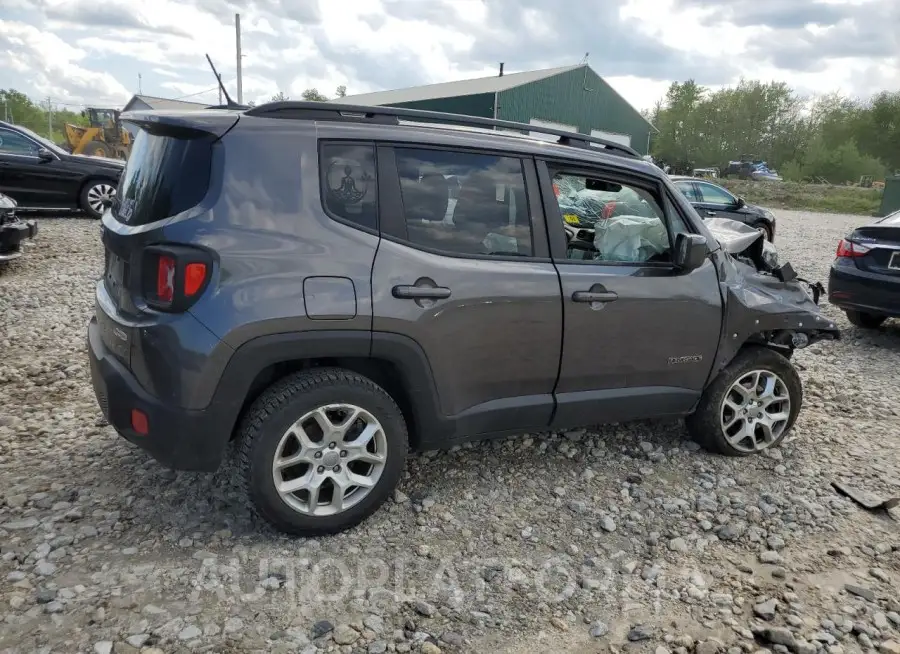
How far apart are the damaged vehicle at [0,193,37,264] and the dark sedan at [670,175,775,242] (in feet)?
37.4

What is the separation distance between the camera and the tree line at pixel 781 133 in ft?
158

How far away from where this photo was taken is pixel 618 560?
3.11 meters

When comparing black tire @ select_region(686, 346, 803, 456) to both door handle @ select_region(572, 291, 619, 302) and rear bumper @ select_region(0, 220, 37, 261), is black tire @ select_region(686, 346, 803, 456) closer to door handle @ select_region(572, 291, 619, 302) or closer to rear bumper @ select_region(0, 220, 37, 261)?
door handle @ select_region(572, 291, 619, 302)

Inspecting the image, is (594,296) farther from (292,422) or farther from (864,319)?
(864,319)

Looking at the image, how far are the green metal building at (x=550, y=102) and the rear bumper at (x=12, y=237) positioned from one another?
22080mm

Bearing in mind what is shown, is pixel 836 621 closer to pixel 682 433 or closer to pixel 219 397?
pixel 682 433

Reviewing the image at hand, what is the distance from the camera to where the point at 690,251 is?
140 inches

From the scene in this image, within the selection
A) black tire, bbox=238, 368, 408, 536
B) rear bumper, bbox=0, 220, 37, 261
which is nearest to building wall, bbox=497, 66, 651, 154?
rear bumper, bbox=0, 220, 37, 261

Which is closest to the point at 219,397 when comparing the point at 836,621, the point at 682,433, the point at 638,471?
the point at 638,471

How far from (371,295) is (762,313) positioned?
2.46 metres

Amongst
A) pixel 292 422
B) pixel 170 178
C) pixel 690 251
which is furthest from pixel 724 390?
pixel 170 178

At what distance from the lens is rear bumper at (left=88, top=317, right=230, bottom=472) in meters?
2.74

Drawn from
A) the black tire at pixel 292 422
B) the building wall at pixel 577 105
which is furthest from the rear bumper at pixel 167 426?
the building wall at pixel 577 105

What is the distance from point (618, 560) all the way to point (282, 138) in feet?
7.89
